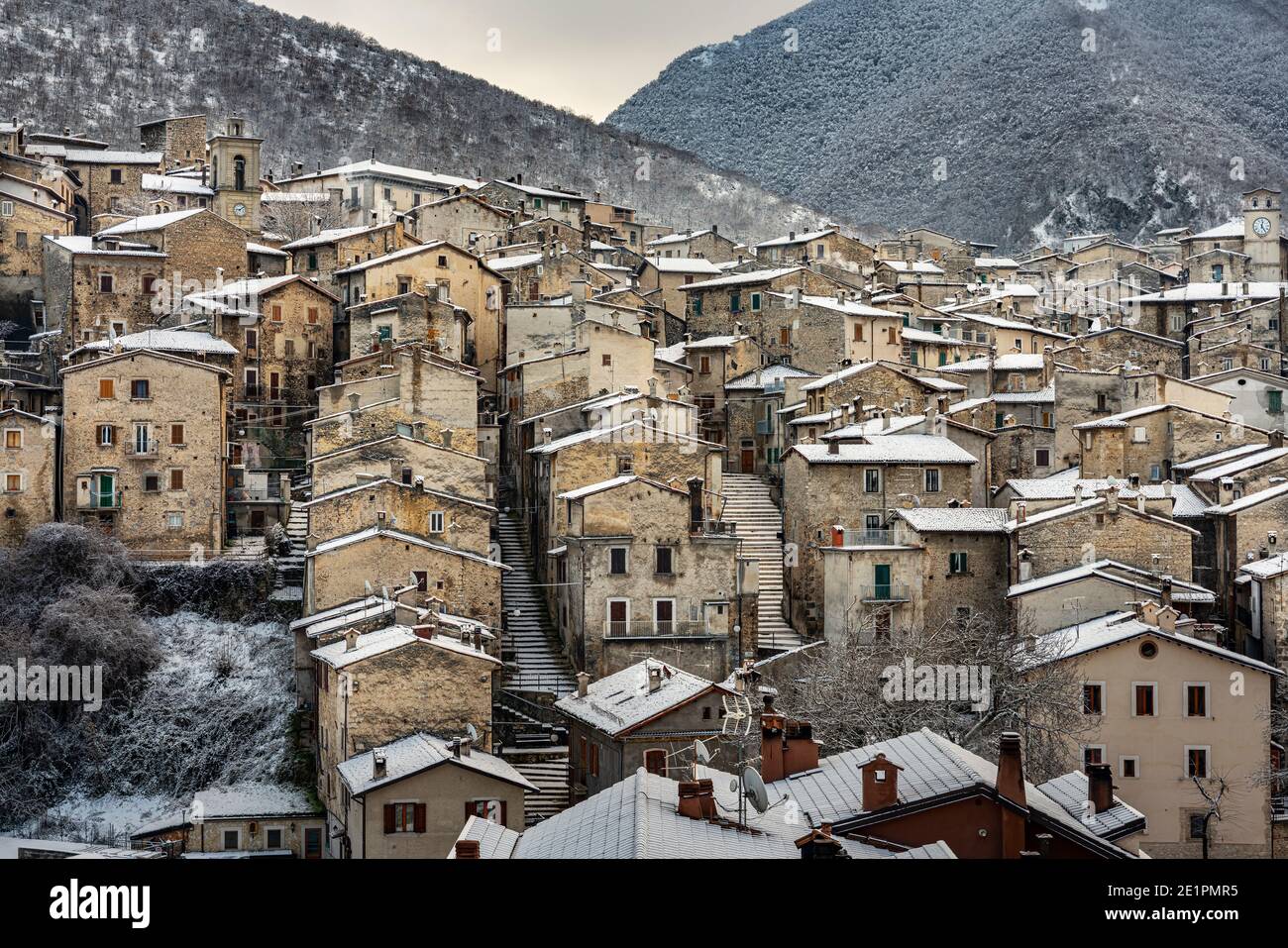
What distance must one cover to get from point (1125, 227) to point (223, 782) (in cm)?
12217

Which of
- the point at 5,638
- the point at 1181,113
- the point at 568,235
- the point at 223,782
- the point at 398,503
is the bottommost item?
the point at 223,782

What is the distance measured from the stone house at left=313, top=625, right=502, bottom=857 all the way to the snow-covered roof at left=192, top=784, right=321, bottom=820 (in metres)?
1.02

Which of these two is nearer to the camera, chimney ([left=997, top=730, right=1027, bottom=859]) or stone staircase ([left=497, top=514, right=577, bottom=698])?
chimney ([left=997, top=730, right=1027, bottom=859])

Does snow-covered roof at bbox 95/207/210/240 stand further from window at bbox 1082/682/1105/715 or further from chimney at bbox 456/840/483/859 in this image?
chimney at bbox 456/840/483/859

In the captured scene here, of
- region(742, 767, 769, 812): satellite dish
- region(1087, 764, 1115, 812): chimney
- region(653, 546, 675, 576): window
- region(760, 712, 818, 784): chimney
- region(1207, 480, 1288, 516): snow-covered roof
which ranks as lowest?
region(1087, 764, 1115, 812): chimney

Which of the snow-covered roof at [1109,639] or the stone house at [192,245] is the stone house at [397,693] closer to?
the snow-covered roof at [1109,639]

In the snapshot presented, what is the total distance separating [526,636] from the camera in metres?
51.6

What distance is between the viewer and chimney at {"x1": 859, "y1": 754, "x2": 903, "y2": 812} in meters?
25.7

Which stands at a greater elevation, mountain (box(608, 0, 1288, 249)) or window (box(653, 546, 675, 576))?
mountain (box(608, 0, 1288, 249))

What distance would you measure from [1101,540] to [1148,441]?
34.7 ft

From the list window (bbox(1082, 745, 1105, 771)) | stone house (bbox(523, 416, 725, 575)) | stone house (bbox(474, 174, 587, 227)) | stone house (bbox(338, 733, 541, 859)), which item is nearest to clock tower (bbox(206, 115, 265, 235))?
stone house (bbox(474, 174, 587, 227))
